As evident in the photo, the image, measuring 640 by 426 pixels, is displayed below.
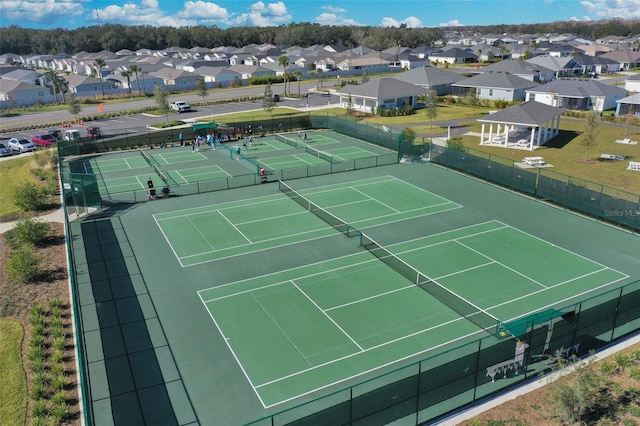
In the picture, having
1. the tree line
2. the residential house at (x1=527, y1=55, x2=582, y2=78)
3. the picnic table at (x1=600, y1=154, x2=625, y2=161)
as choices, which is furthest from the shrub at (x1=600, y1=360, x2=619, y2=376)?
the tree line

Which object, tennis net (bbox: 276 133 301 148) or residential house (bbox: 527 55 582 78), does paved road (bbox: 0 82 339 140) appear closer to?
tennis net (bbox: 276 133 301 148)

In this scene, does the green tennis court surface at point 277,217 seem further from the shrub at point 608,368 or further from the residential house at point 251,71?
the residential house at point 251,71

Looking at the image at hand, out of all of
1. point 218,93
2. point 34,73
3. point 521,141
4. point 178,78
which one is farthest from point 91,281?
point 34,73

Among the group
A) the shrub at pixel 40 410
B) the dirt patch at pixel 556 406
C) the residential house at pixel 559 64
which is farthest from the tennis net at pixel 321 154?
the residential house at pixel 559 64

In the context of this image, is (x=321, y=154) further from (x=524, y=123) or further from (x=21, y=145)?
(x=21, y=145)

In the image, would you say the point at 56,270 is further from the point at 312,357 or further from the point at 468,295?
the point at 468,295

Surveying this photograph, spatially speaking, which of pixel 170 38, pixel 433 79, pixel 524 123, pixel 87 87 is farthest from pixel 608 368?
pixel 170 38
